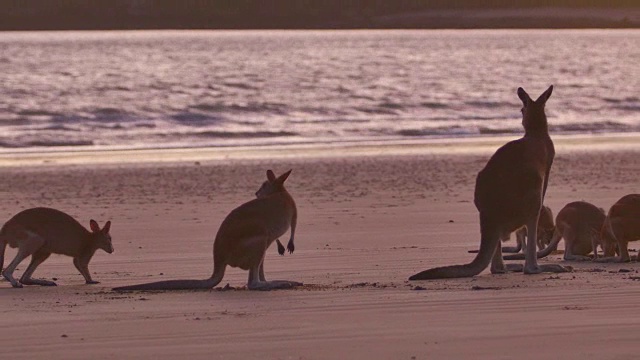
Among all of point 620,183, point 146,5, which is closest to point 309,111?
point 620,183

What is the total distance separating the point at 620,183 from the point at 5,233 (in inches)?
312

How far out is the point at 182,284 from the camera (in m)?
7.71

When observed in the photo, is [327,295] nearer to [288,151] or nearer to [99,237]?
[99,237]

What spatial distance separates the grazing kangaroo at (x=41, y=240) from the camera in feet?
27.2

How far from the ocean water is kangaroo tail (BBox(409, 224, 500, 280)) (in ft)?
47.0

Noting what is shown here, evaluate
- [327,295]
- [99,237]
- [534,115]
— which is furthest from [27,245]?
[534,115]

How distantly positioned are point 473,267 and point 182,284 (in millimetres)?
1572

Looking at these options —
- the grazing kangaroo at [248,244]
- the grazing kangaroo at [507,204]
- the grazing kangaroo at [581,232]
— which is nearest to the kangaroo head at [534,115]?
the grazing kangaroo at [507,204]

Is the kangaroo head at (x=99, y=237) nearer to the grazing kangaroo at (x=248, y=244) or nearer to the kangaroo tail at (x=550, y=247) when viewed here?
the grazing kangaroo at (x=248, y=244)

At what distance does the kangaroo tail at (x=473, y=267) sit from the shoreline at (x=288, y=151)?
1055 cm

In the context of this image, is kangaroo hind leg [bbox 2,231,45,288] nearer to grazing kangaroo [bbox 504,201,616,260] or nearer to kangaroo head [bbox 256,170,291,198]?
kangaroo head [bbox 256,170,291,198]

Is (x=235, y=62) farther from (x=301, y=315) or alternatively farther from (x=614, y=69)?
(x=301, y=315)

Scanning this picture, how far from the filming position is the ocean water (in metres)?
25.5

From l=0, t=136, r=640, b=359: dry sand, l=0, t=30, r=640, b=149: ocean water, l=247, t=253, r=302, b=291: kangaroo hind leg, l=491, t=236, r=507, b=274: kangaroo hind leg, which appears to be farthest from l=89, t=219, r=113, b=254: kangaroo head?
l=0, t=30, r=640, b=149: ocean water
